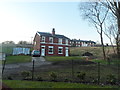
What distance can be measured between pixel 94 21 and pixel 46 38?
12275 mm

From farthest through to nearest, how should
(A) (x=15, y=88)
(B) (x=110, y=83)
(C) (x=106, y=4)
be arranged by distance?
(C) (x=106, y=4) → (B) (x=110, y=83) → (A) (x=15, y=88)

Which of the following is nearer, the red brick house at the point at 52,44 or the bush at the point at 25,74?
the bush at the point at 25,74

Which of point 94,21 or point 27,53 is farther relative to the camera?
point 27,53

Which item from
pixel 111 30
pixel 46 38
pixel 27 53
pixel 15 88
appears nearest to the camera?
pixel 15 88

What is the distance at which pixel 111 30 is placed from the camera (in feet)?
82.5

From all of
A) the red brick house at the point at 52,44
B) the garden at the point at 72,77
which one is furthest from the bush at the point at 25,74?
the red brick house at the point at 52,44

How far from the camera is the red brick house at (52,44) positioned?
31766 mm

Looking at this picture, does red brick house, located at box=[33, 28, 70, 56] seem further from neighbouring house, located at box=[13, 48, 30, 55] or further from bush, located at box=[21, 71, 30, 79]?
bush, located at box=[21, 71, 30, 79]

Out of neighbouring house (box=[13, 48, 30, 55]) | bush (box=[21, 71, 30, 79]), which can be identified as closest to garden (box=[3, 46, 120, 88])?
bush (box=[21, 71, 30, 79])

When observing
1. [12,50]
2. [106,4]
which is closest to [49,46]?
[12,50]

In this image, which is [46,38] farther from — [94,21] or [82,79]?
[82,79]

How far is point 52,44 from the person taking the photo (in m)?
33.0

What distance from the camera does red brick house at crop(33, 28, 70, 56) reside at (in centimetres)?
3177

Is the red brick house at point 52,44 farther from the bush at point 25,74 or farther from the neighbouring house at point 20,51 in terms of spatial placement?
the bush at point 25,74
